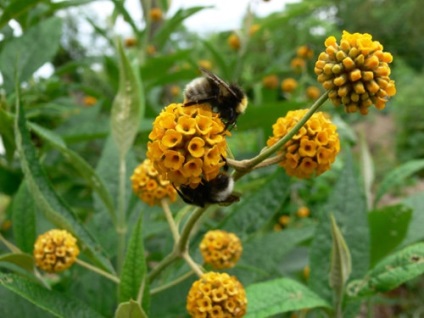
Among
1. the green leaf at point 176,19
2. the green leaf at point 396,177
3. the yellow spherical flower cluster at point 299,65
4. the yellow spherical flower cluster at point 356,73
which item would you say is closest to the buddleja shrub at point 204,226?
the yellow spherical flower cluster at point 356,73

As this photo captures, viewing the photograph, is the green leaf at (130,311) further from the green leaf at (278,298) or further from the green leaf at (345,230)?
the green leaf at (345,230)

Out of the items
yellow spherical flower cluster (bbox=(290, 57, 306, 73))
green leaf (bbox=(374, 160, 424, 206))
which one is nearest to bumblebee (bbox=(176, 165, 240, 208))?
green leaf (bbox=(374, 160, 424, 206))

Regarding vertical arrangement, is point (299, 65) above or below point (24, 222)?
above

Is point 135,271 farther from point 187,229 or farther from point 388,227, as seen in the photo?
point 388,227

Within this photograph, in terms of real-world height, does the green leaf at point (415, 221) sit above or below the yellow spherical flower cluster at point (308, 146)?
below

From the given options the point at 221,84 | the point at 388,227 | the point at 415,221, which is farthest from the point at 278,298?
the point at 415,221

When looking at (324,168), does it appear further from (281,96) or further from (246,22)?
(281,96)

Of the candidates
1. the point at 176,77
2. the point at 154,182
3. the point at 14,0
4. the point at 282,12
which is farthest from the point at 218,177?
the point at 282,12
